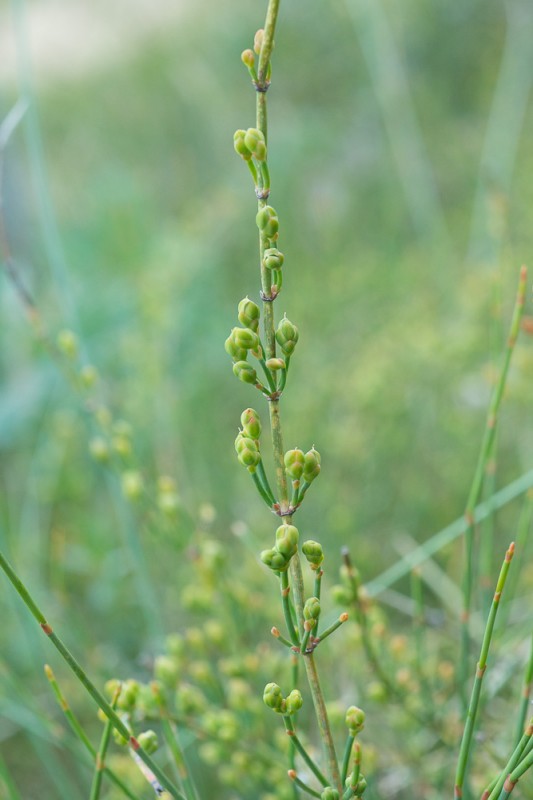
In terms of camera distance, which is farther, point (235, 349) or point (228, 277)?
point (228, 277)

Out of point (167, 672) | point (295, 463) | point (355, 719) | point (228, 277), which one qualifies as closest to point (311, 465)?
point (295, 463)

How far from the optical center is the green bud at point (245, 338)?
1.12ft

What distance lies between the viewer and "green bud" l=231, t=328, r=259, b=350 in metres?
0.34

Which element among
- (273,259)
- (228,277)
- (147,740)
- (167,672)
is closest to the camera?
(273,259)

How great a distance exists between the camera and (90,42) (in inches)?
125

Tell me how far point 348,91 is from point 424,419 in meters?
1.53

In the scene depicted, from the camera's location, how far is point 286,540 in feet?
1.12

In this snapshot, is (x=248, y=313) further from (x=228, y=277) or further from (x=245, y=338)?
(x=228, y=277)

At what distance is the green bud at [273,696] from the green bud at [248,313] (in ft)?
0.49

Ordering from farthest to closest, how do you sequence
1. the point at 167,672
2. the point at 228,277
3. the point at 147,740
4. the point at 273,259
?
1. the point at 228,277
2. the point at 167,672
3. the point at 147,740
4. the point at 273,259

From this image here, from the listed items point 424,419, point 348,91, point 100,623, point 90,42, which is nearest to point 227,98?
point 348,91

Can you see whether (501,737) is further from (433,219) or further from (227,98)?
(227,98)

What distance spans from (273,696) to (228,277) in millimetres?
1727

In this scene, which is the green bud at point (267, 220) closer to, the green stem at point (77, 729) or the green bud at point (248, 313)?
the green bud at point (248, 313)
